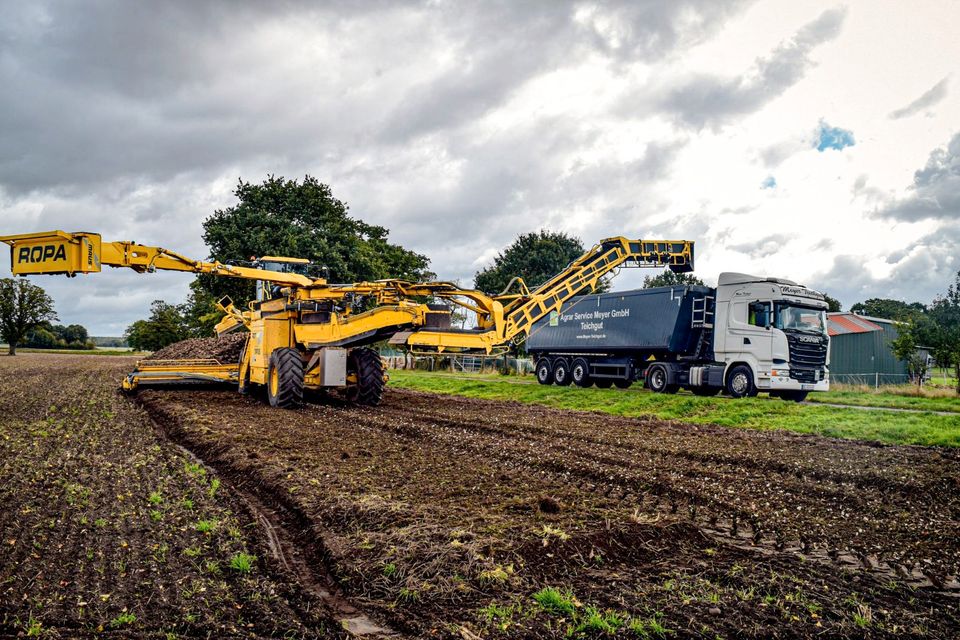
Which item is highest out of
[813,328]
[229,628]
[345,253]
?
[345,253]

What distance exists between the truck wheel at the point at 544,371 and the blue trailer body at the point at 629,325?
1.67 ft

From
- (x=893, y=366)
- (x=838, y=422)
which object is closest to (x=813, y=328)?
(x=838, y=422)

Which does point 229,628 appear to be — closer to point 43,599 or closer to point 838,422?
point 43,599

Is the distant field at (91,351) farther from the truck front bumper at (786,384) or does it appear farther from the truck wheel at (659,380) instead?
the truck front bumper at (786,384)

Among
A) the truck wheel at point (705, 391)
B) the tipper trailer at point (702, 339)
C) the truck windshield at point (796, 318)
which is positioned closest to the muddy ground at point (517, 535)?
the tipper trailer at point (702, 339)

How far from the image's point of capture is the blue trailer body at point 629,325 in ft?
65.3

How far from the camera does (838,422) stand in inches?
509

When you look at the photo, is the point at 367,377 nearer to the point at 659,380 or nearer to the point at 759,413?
the point at 759,413

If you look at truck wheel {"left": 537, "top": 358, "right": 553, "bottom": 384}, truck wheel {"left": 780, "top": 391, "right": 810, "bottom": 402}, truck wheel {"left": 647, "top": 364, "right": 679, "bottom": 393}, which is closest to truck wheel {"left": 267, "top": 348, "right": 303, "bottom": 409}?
truck wheel {"left": 647, "top": 364, "right": 679, "bottom": 393}

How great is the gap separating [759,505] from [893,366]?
36011 mm

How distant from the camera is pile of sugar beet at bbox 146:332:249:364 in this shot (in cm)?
2361

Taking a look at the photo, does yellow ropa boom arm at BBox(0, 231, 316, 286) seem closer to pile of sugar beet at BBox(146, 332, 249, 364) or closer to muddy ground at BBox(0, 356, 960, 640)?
muddy ground at BBox(0, 356, 960, 640)

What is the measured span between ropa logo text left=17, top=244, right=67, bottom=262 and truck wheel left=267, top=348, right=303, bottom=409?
4.41 meters

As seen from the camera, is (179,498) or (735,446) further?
(735,446)
